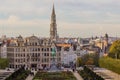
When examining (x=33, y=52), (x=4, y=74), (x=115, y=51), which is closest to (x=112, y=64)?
(x=4, y=74)

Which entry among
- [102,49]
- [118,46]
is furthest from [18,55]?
[102,49]

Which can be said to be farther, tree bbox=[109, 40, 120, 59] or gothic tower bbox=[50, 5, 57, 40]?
gothic tower bbox=[50, 5, 57, 40]

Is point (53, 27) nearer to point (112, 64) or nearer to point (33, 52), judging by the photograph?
point (33, 52)

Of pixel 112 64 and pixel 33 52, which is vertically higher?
pixel 33 52

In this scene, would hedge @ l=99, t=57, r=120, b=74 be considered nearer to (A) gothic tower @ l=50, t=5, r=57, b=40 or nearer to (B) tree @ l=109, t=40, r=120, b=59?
(B) tree @ l=109, t=40, r=120, b=59

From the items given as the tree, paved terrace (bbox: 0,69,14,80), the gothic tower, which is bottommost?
paved terrace (bbox: 0,69,14,80)

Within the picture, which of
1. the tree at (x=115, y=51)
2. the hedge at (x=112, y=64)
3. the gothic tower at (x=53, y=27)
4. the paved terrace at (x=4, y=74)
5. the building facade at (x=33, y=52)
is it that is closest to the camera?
the paved terrace at (x=4, y=74)

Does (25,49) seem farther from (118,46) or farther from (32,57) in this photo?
(118,46)

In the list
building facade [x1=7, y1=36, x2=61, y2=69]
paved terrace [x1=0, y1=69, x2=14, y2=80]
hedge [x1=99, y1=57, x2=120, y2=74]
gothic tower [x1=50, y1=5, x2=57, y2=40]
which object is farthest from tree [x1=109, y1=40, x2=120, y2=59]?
gothic tower [x1=50, y1=5, x2=57, y2=40]

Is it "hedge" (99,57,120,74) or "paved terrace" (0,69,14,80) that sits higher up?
"hedge" (99,57,120,74)

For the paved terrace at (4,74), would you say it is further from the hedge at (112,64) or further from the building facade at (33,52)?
the building facade at (33,52)

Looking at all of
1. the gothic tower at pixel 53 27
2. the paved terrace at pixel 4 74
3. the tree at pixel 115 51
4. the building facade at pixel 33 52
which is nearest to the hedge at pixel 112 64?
the tree at pixel 115 51
